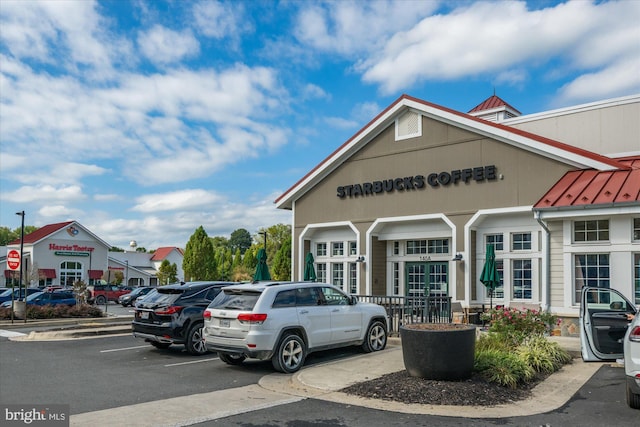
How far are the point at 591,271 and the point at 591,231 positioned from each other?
1102 millimetres

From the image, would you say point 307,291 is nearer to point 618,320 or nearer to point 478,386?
point 478,386

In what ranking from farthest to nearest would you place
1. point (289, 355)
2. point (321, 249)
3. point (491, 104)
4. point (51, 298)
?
point (51, 298) < point (491, 104) < point (321, 249) < point (289, 355)

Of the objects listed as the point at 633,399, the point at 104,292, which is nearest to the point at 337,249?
the point at 633,399

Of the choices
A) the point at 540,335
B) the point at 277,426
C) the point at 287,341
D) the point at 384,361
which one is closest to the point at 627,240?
the point at 540,335

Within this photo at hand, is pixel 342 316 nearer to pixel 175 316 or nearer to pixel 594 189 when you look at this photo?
pixel 175 316

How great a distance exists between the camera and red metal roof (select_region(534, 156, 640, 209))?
14719 millimetres

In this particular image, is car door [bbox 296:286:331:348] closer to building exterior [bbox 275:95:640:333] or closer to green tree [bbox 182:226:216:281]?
building exterior [bbox 275:95:640:333]

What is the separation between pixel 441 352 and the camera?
29.6 feet

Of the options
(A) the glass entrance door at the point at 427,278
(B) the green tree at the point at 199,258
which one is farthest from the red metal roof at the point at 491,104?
(B) the green tree at the point at 199,258

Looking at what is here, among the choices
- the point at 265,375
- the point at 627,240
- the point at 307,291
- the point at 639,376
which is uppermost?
the point at 627,240

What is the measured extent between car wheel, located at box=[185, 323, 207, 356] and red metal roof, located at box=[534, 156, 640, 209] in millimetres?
9752

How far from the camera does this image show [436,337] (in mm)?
9062

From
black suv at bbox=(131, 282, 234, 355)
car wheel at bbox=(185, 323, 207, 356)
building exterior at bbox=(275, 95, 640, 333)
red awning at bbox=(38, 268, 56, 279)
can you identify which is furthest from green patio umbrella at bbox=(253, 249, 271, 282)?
red awning at bbox=(38, 268, 56, 279)

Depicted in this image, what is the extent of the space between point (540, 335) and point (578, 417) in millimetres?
4271
